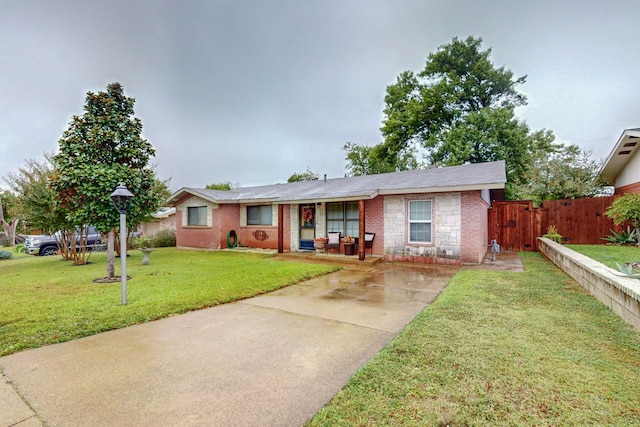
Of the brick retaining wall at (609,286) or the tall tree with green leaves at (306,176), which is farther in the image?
the tall tree with green leaves at (306,176)

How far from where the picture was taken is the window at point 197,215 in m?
16.0

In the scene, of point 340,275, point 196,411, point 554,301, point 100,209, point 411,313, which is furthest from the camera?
point 340,275

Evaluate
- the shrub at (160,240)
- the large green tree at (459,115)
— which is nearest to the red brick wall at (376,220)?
the large green tree at (459,115)

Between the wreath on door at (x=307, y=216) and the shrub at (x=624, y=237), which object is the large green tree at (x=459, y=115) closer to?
the shrub at (x=624, y=237)

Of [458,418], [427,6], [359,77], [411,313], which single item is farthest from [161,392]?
[359,77]

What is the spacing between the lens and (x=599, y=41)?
12.3 meters

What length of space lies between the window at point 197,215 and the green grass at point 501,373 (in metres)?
14.0

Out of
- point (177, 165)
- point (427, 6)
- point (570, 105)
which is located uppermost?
point (427, 6)

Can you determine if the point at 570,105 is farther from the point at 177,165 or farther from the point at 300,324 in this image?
the point at 177,165

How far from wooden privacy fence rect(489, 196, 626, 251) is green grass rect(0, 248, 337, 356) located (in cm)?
891

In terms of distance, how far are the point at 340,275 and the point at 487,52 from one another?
23.8 meters

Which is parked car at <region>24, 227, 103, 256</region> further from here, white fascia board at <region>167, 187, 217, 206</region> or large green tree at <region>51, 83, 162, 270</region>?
large green tree at <region>51, 83, 162, 270</region>

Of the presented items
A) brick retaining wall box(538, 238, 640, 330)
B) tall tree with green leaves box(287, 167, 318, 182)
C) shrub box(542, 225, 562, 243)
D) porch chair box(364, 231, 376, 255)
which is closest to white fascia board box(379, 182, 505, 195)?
porch chair box(364, 231, 376, 255)

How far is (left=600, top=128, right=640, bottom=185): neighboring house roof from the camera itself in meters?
10.7
